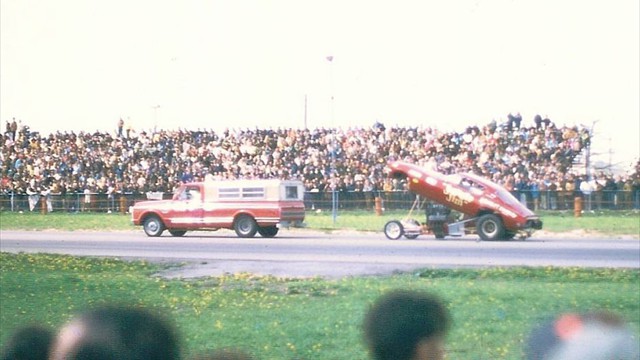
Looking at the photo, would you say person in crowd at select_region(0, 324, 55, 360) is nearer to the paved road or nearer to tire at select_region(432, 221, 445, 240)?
the paved road

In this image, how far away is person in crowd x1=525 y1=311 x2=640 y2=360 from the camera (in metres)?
2.09

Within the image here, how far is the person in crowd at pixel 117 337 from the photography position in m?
1.84

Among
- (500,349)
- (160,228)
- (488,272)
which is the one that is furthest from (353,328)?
(160,228)

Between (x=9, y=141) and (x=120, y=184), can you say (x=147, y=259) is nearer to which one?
(x=120, y=184)

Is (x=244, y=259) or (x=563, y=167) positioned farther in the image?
(x=563, y=167)

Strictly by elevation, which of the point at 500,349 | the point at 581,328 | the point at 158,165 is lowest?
the point at 500,349

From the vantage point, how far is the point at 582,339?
211cm

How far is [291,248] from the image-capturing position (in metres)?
16.2

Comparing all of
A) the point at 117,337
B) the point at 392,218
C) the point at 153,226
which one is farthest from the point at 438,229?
the point at 117,337

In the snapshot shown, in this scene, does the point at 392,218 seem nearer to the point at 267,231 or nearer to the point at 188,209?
the point at 267,231

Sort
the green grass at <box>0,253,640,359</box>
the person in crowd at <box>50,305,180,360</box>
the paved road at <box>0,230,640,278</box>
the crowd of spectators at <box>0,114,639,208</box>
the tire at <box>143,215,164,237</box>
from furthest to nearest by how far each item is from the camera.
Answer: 1. the tire at <box>143,215,164,237</box>
2. the paved road at <box>0,230,640,278</box>
3. the crowd of spectators at <box>0,114,639,208</box>
4. the green grass at <box>0,253,640,359</box>
5. the person in crowd at <box>50,305,180,360</box>

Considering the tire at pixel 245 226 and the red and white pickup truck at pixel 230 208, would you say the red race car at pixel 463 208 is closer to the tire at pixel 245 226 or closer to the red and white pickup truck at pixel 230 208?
the red and white pickup truck at pixel 230 208

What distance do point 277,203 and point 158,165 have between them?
5.86 meters

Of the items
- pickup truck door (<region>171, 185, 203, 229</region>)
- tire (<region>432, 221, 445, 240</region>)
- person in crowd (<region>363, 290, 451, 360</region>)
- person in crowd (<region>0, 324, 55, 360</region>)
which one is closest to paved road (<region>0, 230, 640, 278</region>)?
pickup truck door (<region>171, 185, 203, 229</region>)
